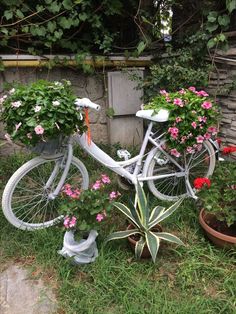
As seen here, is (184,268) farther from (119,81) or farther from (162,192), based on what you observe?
(119,81)

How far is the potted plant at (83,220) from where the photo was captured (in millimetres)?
2072

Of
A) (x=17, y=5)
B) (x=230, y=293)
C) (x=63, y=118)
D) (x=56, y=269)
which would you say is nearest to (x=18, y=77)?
(x=17, y=5)

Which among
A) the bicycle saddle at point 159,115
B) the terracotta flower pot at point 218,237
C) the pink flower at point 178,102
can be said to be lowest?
the terracotta flower pot at point 218,237

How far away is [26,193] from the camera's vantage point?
2643mm

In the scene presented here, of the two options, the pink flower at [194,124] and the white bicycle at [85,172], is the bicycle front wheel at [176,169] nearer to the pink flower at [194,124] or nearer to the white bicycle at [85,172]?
the white bicycle at [85,172]

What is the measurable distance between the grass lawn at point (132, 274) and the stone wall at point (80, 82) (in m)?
1.53

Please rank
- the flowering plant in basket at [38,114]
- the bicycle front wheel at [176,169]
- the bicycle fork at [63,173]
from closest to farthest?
the flowering plant in basket at [38,114]
the bicycle fork at [63,173]
the bicycle front wheel at [176,169]

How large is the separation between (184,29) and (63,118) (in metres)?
2.20

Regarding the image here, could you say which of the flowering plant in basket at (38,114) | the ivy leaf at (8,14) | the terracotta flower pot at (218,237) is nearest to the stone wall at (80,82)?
the ivy leaf at (8,14)

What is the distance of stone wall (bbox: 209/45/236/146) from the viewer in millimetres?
3135

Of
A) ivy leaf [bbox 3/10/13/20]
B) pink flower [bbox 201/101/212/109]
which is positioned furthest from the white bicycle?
ivy leaf [bbox 3/10/13/20]

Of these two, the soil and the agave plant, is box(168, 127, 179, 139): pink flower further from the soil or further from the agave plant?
the soil

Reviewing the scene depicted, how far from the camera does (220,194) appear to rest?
236 cm

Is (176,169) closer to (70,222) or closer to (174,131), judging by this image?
(174,131)
